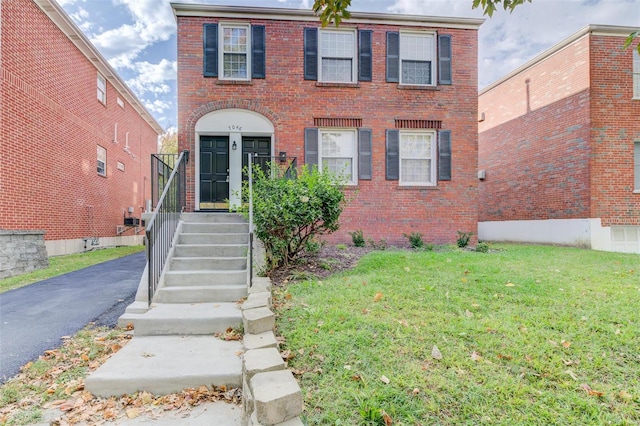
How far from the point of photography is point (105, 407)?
2.30m

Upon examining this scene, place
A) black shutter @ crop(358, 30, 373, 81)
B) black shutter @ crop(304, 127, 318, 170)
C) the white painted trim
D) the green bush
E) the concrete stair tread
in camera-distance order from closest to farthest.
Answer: the concrete stair tread < the green bush < black shutter @ crop(304, 127, 318, 170) < black shutter @ crop(358, 30, 373, 81) < the white painted trim

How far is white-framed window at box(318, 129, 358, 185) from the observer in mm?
8672

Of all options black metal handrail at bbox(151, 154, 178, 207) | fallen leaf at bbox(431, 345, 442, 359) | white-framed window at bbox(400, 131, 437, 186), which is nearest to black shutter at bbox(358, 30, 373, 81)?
white-framed window at bbox(400, 131, 437, 186)

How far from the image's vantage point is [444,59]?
878 centimetres

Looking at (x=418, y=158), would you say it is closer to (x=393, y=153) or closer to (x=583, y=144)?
(x=393, y=153)

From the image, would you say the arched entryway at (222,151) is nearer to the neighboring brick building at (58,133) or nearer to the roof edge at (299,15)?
the roof edge at (299,15)

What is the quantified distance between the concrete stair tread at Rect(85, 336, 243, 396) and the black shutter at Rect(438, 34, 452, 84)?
864 centimetres

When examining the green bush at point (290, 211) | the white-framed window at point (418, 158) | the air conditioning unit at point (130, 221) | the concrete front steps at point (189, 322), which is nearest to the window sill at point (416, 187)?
the white-framed window at point (418, 158)

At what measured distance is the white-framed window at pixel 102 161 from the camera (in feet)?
41.6

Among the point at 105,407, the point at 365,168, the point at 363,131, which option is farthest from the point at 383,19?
the point at 105,407

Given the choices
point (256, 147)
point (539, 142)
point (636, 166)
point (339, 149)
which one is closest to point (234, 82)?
point (256, 147)

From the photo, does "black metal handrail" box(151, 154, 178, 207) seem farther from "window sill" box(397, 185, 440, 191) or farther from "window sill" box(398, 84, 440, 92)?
"window sill" box(398, 84, 440, 92)

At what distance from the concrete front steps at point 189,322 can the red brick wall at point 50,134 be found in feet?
19.4

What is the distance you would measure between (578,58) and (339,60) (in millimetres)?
7006
